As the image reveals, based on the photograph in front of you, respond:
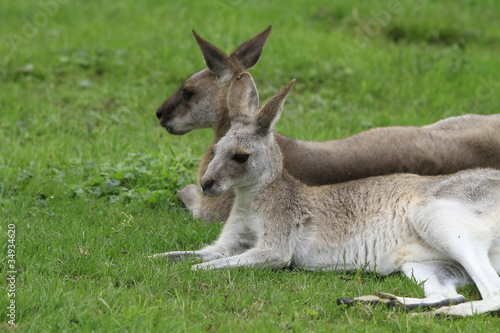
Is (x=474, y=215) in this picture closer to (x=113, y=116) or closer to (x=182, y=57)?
(x=113, y=116)

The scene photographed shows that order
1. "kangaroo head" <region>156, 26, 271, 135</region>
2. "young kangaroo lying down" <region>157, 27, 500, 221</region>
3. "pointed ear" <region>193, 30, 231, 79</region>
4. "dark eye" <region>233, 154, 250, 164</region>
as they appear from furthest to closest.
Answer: "kangaroo head" <region>156, 26, 271, 135</region> < "pointed ear" <region>193, 30, 231, 79</region> < "young kangaroo lying down" <region>157, 27, 500, 221</region> < "dark eye" <region>233, 154, 250, 164</region>

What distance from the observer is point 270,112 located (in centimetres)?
592

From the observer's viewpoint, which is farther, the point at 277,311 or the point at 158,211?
the point at 158,211

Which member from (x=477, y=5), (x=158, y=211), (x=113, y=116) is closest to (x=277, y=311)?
(x=158, y=211)

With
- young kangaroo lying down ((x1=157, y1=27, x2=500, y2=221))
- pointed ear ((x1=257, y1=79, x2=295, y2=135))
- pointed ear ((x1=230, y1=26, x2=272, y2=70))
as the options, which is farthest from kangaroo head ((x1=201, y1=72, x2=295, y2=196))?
pointed ear ((x1=230, y1=26, x2=272, y2=70))

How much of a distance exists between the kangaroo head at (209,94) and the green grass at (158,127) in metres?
0.50

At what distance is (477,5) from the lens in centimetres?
1408

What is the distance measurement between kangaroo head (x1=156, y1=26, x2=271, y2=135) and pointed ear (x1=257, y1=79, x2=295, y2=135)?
1.66 metres

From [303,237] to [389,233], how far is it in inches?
25.6

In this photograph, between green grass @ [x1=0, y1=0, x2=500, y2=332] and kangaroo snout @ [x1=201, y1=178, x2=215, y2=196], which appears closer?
green grass @ [x1=0, y1=0, x2=500, y2=332]

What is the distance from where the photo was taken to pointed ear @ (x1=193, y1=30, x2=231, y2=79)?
294 inches

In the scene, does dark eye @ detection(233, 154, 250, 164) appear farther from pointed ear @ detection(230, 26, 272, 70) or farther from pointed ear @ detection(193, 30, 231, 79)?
pointed ear @ detection(230, 26, 272, 70)

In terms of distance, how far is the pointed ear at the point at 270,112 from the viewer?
5.82m

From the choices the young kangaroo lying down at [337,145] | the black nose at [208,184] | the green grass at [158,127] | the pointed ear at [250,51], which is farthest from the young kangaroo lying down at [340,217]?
the pointed ear at [250,51]
